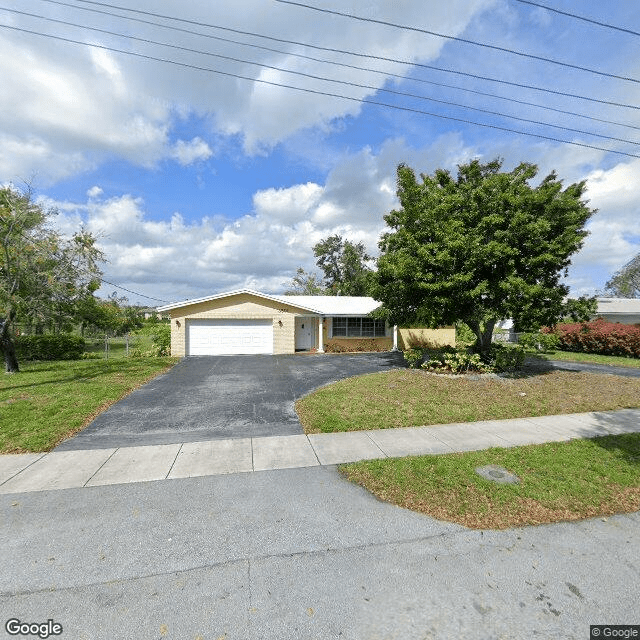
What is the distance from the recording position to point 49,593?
9.17 ft

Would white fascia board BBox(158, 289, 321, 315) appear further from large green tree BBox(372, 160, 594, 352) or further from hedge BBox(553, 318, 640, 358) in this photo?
hedge BBox(553, 318, 640, 358)

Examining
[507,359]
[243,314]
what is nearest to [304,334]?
[243,314]

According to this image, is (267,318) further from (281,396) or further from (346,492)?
(346,492)

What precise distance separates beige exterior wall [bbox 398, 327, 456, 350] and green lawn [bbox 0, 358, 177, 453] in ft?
46.4

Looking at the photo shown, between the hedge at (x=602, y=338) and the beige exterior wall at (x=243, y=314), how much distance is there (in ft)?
47.3

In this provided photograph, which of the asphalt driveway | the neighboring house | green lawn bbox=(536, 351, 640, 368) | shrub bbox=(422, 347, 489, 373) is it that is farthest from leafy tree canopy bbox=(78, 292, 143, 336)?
the neighboring house

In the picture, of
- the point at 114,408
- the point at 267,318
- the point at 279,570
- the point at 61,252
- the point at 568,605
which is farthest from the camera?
the point at 267,318

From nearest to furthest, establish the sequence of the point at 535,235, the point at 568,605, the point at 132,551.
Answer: the point at 568,605 < the point at 132,551 < the point at 535,235

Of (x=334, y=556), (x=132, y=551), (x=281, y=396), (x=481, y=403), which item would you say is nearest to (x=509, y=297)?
(x=481, y=403)

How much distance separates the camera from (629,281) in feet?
177

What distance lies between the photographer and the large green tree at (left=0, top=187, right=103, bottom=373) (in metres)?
13.1

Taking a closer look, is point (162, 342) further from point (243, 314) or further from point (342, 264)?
point (342, 264)

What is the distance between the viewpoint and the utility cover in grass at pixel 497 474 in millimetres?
4602

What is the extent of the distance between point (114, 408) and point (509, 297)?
12.3 m
